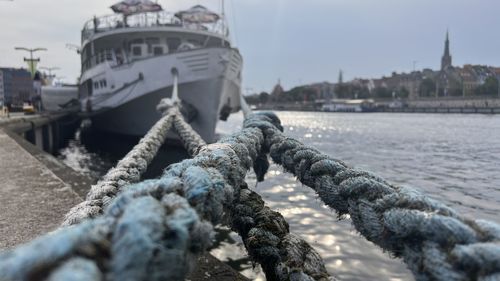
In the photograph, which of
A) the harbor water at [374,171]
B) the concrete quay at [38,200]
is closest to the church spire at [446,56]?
the harbor water at [374,171]

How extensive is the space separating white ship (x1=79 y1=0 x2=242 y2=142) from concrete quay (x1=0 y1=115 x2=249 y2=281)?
8428 mm

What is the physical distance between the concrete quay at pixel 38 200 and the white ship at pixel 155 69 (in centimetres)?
843

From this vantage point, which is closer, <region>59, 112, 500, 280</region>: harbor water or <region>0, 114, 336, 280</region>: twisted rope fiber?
<region>0, 114, 336, 280</region>: twisted rope fiber

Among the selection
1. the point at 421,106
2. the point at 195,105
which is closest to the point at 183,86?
the point at 195,105

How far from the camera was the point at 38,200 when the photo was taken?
13.0 feet

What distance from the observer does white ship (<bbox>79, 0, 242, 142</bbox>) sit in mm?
14773

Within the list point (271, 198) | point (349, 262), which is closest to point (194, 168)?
point (349, 262)

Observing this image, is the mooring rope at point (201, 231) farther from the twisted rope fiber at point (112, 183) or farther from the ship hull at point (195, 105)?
the ship hull at point (195, 105)

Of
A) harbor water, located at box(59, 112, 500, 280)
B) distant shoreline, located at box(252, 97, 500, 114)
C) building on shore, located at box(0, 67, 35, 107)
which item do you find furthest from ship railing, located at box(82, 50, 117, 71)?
building on shore, located at box(0, 67, 35, 107)

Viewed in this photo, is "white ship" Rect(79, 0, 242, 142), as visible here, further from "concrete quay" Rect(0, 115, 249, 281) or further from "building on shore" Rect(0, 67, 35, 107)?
"building on shore" Rect(0, 67, 35, 107)

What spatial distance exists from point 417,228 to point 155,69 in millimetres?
14900

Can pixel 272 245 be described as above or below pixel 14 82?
below

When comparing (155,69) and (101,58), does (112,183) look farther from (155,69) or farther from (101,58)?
(101,58)

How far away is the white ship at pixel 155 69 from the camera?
14773mm
